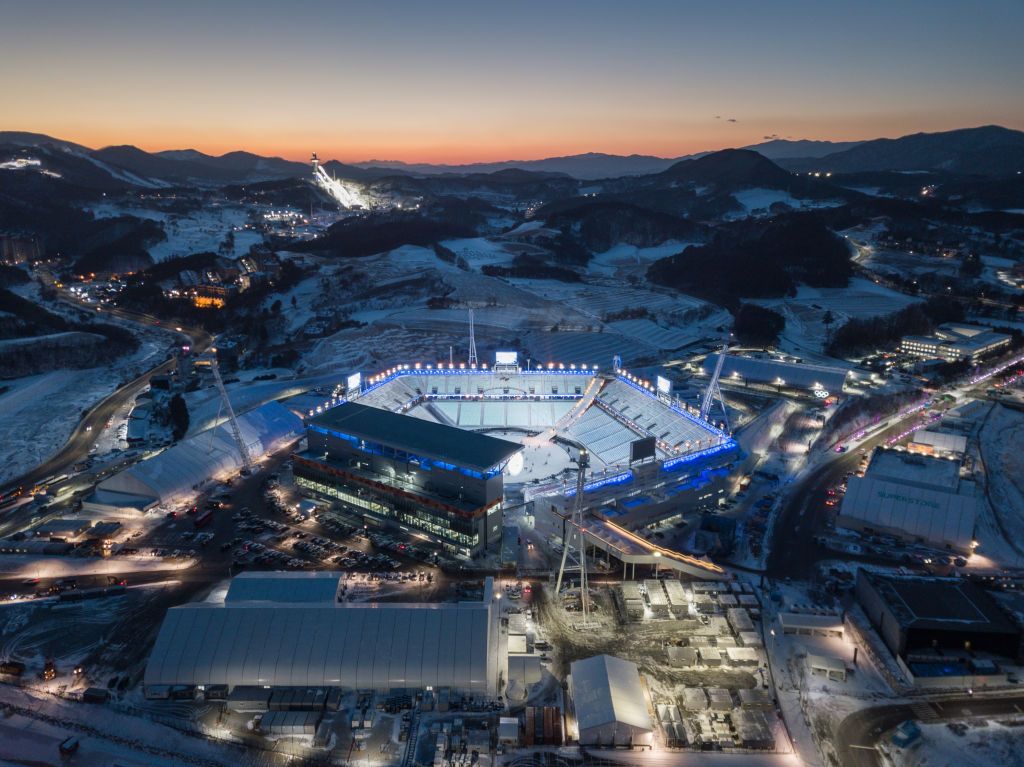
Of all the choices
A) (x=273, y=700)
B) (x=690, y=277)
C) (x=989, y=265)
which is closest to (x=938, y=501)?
(x=273, y=700)

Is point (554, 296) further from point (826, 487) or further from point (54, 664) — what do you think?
point (54, 664)

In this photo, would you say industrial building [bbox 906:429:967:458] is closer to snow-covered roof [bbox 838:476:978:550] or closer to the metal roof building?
snow-covered roof [bbox 838:476:978:550]

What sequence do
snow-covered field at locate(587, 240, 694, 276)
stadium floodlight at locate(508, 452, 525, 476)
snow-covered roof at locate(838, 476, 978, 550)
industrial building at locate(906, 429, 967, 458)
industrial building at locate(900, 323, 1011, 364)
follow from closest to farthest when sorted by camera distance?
snow-covered roof at locate(838, 476, 978, 550) < stadium floodlight at locate(508, 452, 525, 476) < industrial building at locate(906, 429, 967, 458) < industrial building at locate(900, 323, 1011, 364) < snow-covered field at locate(587, 240, 694, 276)

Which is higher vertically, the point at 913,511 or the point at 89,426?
the point at 913,511

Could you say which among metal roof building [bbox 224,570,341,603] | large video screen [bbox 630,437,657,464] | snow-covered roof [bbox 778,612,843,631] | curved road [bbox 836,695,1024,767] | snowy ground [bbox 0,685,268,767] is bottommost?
curved road [bbox 836,695,1024,767]

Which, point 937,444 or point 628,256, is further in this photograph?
point 628,256

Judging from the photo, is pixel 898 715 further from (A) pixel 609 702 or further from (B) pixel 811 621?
(A) pixel 609 702

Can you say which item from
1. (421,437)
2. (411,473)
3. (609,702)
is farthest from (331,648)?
(421,437)

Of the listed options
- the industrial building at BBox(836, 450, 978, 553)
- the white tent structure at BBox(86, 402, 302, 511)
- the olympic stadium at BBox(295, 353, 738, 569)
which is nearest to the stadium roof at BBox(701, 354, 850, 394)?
the olympic stadium at BBox(295, 353, 738, 569)
